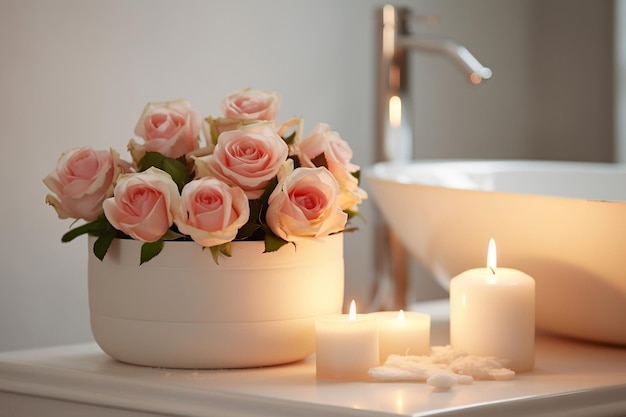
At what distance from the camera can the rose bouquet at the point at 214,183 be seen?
887 mm

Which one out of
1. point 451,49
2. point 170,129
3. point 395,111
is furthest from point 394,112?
point 170,129

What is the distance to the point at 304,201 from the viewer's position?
90 cm

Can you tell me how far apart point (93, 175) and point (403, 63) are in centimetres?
83

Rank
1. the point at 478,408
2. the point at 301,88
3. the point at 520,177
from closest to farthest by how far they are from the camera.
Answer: the point at 478,408 < the point at 520,177 < the point at 301,88

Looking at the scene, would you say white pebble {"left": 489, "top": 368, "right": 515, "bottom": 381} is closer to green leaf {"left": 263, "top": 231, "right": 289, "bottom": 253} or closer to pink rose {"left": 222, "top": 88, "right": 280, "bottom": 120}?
green leaf {"left": 263, "top": 231, "right": 289, "bottom": 253}

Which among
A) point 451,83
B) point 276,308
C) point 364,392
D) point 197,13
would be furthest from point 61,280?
point 451,83

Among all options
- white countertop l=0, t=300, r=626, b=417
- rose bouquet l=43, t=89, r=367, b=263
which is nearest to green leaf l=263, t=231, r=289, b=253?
rose bouquet l=43, t=89, r=367, b=263

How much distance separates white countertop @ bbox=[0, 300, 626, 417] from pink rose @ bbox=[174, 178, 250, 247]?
128mm

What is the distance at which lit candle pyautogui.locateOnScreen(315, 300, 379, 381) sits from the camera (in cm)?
90

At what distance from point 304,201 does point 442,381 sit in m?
0.20

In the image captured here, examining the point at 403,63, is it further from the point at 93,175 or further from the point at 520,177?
the point at 93,175

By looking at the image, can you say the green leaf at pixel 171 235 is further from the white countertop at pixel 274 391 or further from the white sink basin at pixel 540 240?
the white sink basin at pixel 540 240

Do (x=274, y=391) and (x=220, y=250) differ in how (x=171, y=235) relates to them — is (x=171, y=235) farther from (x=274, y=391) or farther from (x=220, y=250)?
(x=274, y=391)

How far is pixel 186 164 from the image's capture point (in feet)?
3.21
